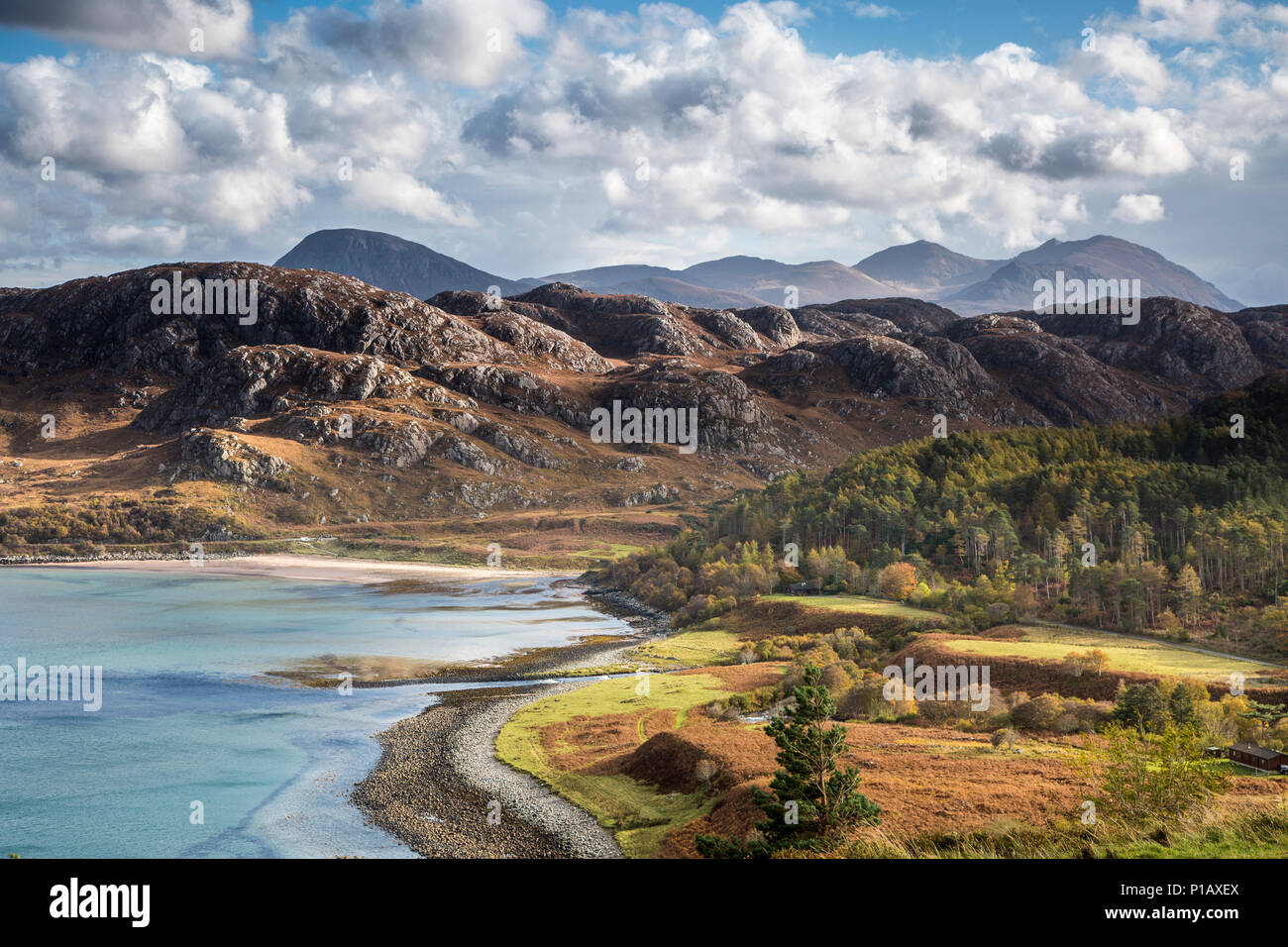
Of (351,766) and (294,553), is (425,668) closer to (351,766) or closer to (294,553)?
(351,766)

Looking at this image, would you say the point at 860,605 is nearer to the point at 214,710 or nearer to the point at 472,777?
the point at 472,777

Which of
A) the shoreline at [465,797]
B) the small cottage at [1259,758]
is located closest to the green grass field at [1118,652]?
the small cottage at [1259,758]

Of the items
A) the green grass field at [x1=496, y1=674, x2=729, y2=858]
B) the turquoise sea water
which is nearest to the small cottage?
the green grass field at [x1=496, y1=674, x2=729, y2=858]

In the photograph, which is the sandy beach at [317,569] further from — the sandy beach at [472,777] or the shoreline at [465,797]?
the shoreline at [465,797]

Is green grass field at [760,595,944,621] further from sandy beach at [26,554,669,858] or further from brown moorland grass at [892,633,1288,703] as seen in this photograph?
sandy beach at [26,554,669,858]
